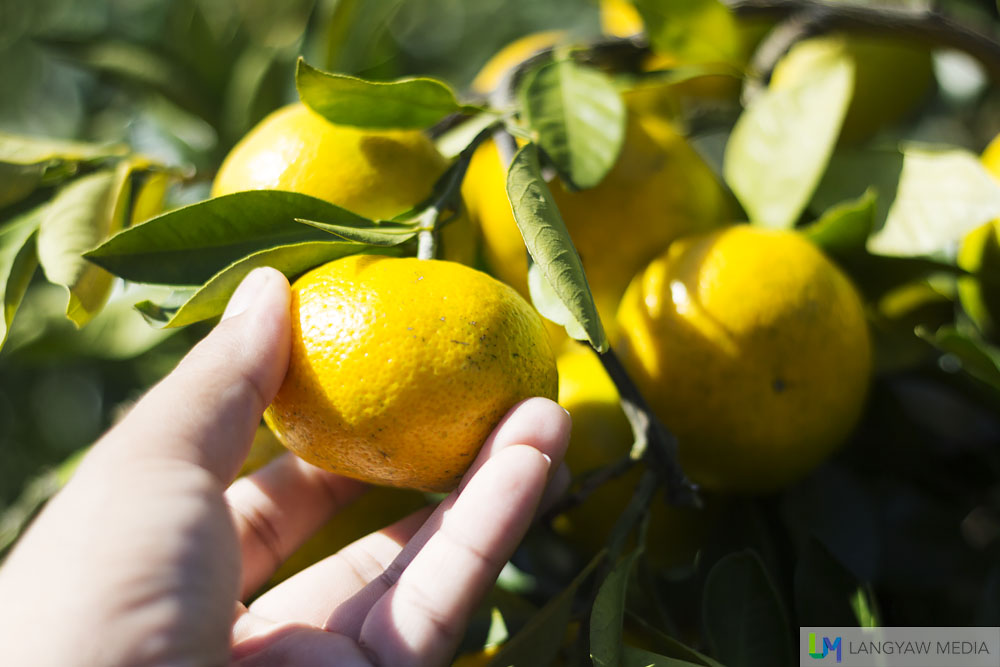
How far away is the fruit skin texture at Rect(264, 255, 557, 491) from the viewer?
1.66ft

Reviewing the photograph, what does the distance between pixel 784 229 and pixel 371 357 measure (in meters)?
0.50

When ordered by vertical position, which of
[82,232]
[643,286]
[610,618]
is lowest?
[610,618]

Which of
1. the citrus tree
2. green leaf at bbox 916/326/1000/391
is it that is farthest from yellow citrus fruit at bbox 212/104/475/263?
green leaf at bbox 916/326/1000/391

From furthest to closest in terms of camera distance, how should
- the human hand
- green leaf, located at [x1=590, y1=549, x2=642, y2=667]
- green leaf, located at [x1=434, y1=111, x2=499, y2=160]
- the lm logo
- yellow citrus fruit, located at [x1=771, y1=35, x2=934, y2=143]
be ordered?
yellow citrus fruit, located at [x1=771, y1=35, x2=934, y2=143] < green leaf, located at [x1=434, y1=111, x2=499, y2=160] < the lm logo < green leaf, located at [x1=590, y1=549, x2=642, y2=667] < the human hand

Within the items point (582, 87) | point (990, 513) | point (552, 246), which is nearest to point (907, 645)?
point (990, 513)

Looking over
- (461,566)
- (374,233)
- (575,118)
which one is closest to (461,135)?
(575,118)

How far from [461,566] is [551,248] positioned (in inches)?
9.3

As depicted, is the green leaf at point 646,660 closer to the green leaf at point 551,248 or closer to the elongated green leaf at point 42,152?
the green leaf at point 551,248

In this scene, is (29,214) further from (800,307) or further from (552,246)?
(800,307)

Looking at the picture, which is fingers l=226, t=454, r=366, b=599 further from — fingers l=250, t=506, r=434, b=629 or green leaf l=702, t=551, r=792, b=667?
green leaf l=702, t=551, r=792, b=667

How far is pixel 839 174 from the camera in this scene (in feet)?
2.89

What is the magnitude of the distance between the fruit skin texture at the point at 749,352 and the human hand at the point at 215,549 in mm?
187

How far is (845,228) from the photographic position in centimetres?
76

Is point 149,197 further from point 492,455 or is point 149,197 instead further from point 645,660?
point 645,660
